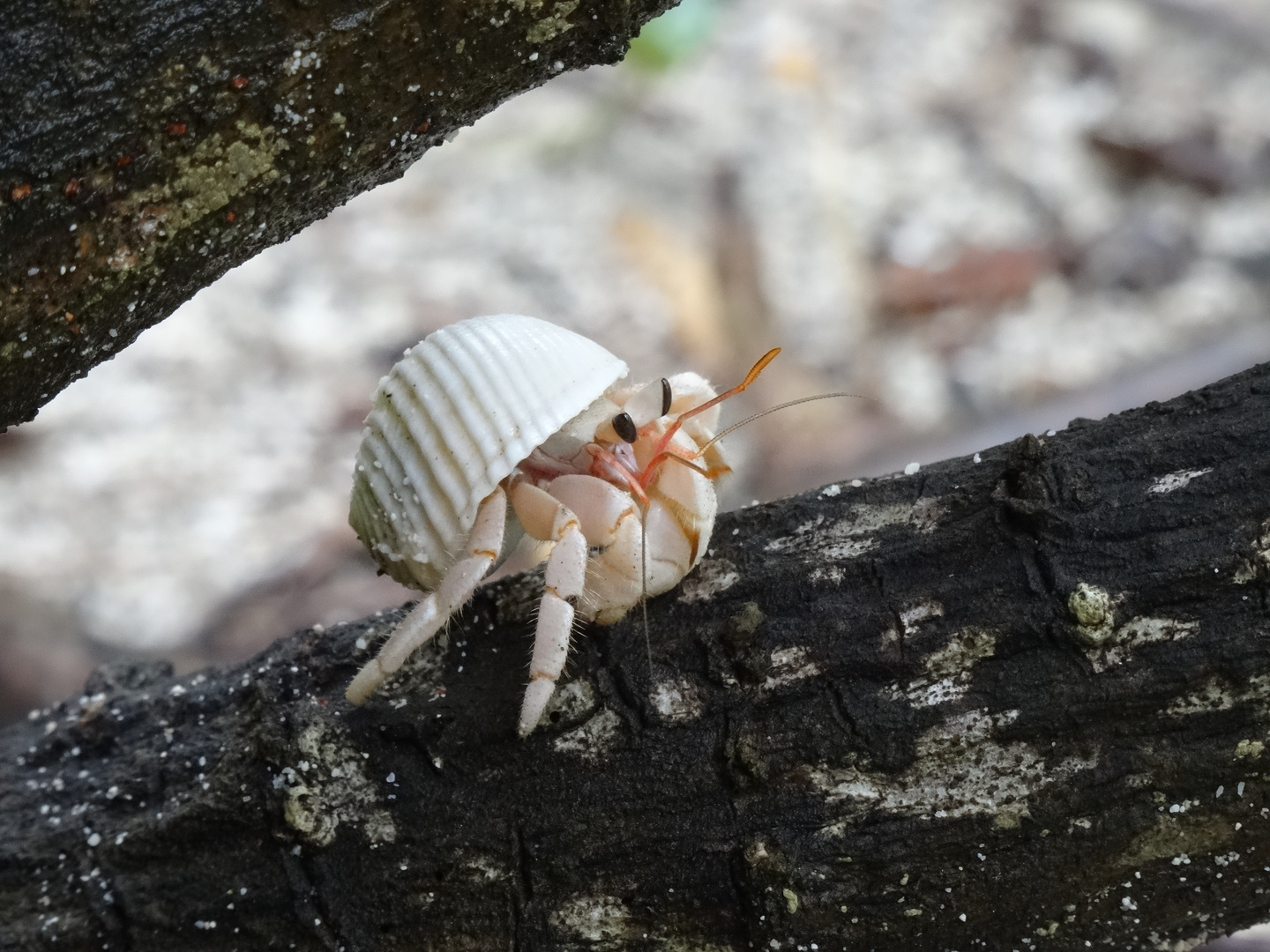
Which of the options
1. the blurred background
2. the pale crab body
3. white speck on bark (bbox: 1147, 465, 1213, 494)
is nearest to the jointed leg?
the pale crab body

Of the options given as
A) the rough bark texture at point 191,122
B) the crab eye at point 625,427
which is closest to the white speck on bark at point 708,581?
the crab eye at point 625,427

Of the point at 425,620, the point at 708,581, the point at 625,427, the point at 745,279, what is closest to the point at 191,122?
the point at 425,620

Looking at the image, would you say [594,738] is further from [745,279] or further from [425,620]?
[745,279]

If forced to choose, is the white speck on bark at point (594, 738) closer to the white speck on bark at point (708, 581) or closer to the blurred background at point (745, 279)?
the white speck on bark at point (708, 581)

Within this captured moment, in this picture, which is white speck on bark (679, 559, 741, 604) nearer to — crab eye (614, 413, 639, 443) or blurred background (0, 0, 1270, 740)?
crab eye (614, 413, 639, 443)

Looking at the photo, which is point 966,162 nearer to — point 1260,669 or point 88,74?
point 1260,669
